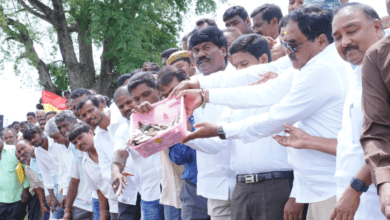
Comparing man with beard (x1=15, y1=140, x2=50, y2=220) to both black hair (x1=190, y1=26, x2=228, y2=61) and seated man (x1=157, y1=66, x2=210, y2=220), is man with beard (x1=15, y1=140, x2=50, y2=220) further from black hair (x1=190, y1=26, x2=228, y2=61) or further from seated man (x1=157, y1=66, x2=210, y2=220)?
black hair (x1=190, y1=26, x2=228, y2=61)

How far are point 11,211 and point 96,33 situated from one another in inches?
293

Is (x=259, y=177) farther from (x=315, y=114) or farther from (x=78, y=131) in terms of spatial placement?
(x=78, y=131)

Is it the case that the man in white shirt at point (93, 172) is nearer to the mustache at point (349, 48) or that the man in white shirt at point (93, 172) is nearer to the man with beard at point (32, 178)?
the man with beard at point (32, 178)

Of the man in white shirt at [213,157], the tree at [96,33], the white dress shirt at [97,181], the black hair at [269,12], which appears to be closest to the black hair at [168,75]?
the man in white shirt at [213,157]

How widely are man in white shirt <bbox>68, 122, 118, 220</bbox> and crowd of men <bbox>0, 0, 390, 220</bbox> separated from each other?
47 cm

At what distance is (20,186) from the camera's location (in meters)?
9.20

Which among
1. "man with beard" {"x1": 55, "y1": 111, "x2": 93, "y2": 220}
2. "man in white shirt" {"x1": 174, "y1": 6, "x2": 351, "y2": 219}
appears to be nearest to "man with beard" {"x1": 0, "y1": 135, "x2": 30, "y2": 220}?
"man with beard" {"x1": 55, "y1": 111, "x2": 93, "y2": 220}

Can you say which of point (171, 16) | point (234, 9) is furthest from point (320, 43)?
point (171, 16)

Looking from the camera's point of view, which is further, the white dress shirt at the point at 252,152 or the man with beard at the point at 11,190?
the man with beard at the point at 11,190

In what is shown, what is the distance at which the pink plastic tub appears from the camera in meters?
2.82

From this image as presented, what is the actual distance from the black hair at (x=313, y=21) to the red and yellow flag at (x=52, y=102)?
28.9 ft

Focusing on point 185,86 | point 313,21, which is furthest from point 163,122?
point 313,21

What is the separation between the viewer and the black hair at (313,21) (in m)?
2.66

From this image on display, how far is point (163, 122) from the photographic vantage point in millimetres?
3266
